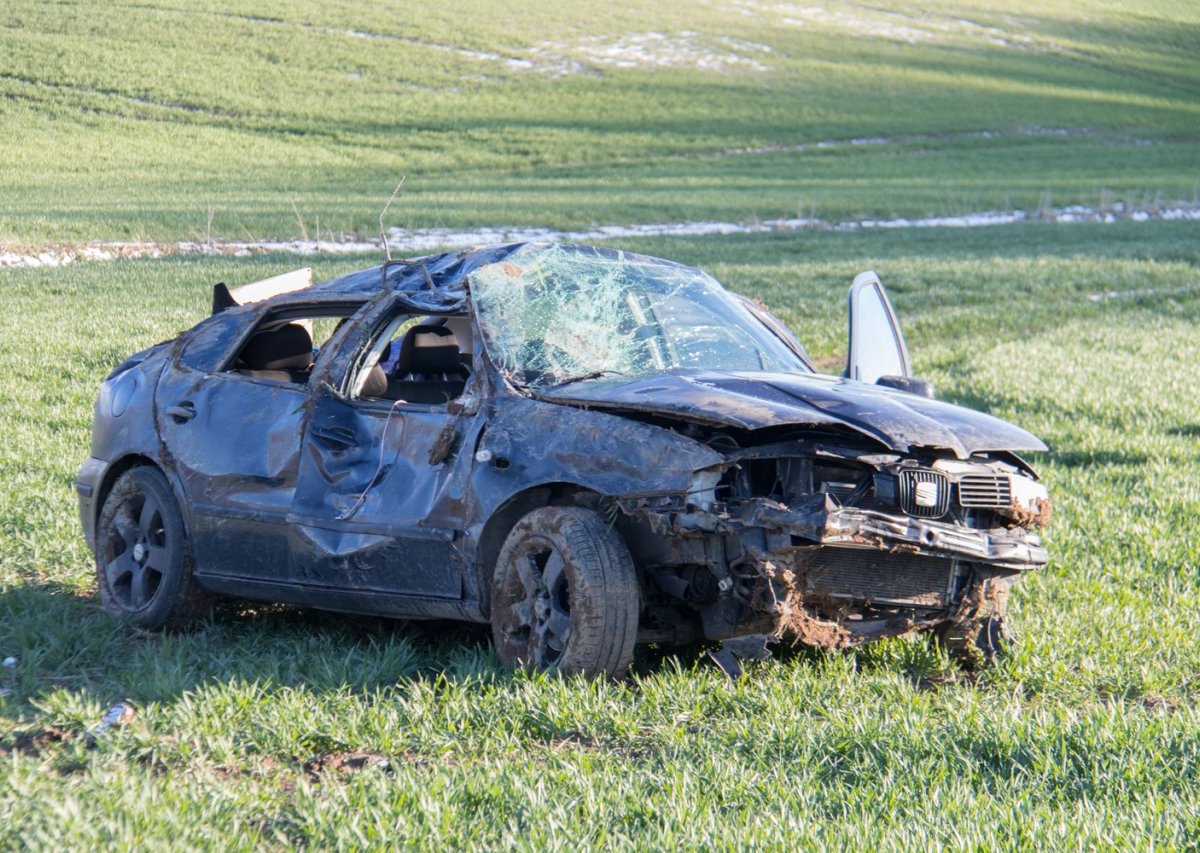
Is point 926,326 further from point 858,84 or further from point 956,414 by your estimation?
point 858,84

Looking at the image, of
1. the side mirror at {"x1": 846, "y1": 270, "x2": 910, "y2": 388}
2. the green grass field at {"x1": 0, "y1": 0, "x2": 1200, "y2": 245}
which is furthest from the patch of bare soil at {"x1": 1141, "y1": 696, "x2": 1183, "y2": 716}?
the green grass field at {"x1": 0, "y1": 0, "x2": 1200, "y2": 245}

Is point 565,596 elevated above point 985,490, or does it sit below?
below

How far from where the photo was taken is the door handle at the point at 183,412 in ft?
20.4

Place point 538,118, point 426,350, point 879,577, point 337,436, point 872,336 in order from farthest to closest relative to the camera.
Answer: point 538,118 < point 872,336 < point 426,350 < point 337,436 < point 879,577

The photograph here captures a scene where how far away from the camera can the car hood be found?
4.68 metres

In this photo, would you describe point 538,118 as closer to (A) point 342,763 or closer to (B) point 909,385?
(B) point 909,385

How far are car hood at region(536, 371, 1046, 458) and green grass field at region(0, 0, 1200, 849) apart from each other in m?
0.89

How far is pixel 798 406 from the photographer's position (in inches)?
190

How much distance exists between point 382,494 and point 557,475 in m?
0.83

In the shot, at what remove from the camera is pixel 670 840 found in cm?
353

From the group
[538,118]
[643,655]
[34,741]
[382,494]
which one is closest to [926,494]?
[643,655]

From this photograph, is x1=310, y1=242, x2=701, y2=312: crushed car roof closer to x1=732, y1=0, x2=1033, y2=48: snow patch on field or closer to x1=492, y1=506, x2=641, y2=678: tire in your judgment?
x1=492, y1=506, x2=641, y2=678: tire

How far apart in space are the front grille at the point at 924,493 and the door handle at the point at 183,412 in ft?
10.2

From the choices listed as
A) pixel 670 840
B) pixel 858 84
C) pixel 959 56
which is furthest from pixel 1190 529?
pixel 959 56
